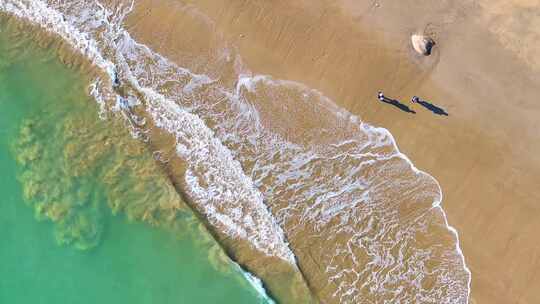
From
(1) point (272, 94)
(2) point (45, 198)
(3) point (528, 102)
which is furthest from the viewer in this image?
(2) point (45, 198)

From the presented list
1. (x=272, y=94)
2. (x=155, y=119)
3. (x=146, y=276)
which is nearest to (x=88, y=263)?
(x=146, y=276)

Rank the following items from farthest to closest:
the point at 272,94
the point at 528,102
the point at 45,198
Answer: the point at 45,198, the point at 272,94, the point at 528,102

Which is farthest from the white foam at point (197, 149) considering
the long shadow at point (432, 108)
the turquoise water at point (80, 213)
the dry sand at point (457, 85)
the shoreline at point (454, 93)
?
the long shadow at point (432, 108)

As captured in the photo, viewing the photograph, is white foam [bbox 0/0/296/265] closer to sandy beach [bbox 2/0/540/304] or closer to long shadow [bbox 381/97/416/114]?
sandy beach [bbox 2/0/540/304]

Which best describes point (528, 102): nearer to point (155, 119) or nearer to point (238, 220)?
point (238, 220)

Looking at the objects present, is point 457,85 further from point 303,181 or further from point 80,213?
point 80,213

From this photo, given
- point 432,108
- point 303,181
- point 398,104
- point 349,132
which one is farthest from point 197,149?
point 432,108
